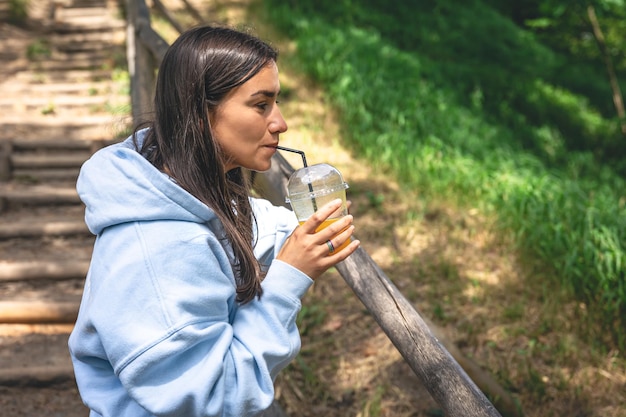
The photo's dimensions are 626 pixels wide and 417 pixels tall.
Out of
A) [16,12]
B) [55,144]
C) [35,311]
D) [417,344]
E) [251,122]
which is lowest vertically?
[16,12]

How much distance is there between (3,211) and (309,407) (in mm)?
2478

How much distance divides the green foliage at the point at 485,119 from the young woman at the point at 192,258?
265 cm

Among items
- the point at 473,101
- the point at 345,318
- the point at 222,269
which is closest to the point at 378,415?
the point at 345,318

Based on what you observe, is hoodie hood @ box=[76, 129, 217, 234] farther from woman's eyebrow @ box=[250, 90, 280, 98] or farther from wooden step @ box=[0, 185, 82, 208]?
wooden step @ box=[0, 185, 82, 208]

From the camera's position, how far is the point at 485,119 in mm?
7086

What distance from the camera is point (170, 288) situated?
3.87 feet

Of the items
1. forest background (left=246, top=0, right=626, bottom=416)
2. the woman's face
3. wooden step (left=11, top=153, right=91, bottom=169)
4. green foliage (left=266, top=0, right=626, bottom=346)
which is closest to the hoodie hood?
the woman's face

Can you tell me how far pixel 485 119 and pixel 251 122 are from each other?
20.1 ft

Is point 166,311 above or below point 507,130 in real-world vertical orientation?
above

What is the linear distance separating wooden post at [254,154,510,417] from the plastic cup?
480 mm

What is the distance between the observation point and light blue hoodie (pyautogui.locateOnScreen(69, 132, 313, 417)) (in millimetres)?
1167

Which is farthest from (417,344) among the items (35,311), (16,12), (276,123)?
(16,12)

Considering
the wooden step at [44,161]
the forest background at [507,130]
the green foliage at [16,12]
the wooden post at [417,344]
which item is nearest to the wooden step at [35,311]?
the forest background at [507,130]

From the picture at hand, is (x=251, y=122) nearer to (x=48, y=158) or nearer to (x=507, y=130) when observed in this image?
(x=48, y=158)
